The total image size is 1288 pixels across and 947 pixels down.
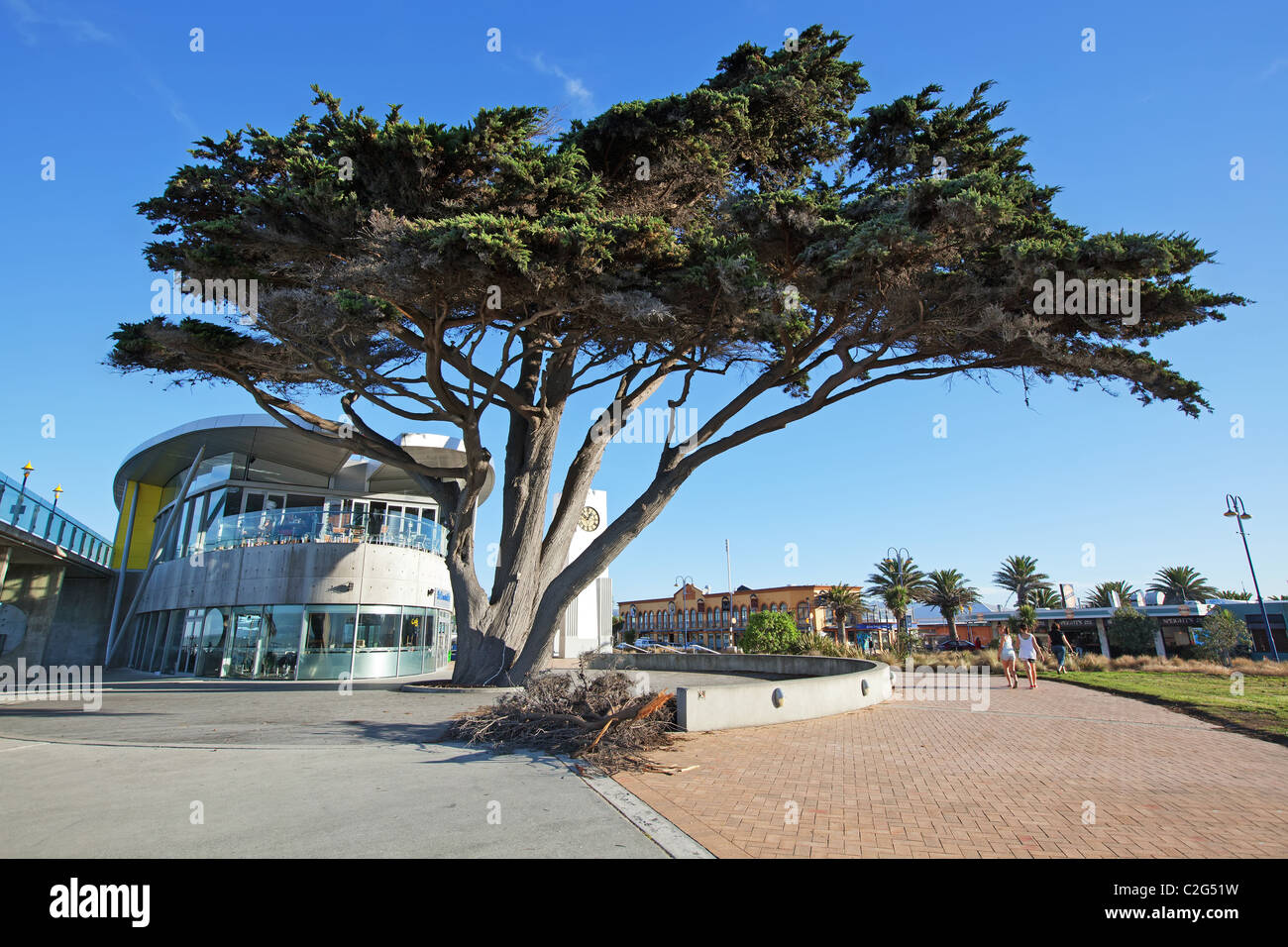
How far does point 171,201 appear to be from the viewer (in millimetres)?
12328

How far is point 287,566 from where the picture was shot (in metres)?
20.6

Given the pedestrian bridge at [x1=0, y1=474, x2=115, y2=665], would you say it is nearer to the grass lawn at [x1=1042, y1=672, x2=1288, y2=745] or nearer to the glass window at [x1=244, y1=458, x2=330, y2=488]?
the glass window at [x1=244, y1=458, x2=330, y2=488]

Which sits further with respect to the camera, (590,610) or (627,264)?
(590,610)

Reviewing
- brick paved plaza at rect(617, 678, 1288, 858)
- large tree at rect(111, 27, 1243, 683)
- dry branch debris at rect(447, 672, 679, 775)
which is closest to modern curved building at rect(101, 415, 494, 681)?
large tree at rect(111, 27, 1243, 683)

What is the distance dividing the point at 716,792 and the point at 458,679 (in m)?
10.0

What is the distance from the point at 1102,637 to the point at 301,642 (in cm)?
4156

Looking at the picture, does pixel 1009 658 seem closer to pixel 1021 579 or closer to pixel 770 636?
pixel 770 636

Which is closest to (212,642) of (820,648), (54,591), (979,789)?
(54,591)

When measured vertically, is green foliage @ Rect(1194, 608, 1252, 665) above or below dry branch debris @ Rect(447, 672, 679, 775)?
below

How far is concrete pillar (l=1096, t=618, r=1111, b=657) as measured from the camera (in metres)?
37.7

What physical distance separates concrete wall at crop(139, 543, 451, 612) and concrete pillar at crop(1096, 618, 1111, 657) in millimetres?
36104

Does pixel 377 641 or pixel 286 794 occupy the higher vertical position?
pixel 286 794

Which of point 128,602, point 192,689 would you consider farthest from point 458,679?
point 128,602
